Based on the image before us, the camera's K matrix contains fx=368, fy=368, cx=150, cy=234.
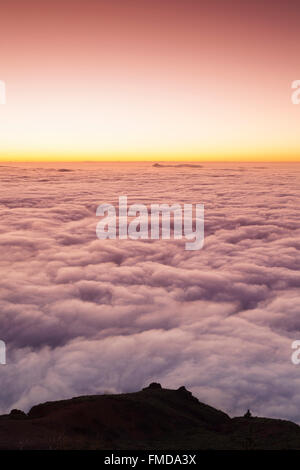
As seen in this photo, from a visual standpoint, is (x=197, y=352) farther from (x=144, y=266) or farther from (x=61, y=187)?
(x=61, y=187)

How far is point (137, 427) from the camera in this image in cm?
1895

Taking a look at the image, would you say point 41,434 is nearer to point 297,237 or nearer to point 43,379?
point 43,379

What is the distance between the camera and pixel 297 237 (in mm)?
90375

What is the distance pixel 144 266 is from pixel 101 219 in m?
47.7

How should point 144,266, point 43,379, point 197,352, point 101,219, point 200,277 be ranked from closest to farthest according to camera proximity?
point 43,379 < point 197,352 < point 200,277 < point 144,266 < point 101,219

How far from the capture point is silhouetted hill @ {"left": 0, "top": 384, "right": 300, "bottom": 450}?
1536 cm

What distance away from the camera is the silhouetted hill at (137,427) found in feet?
50.4

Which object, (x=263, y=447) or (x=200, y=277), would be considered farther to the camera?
(x=200, y=277)

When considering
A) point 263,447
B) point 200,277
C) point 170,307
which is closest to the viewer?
point 263,447

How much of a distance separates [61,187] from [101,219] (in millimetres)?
81282

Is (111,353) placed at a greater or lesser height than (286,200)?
lesser

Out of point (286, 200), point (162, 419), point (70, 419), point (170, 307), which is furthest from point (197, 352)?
point (286, 200)
